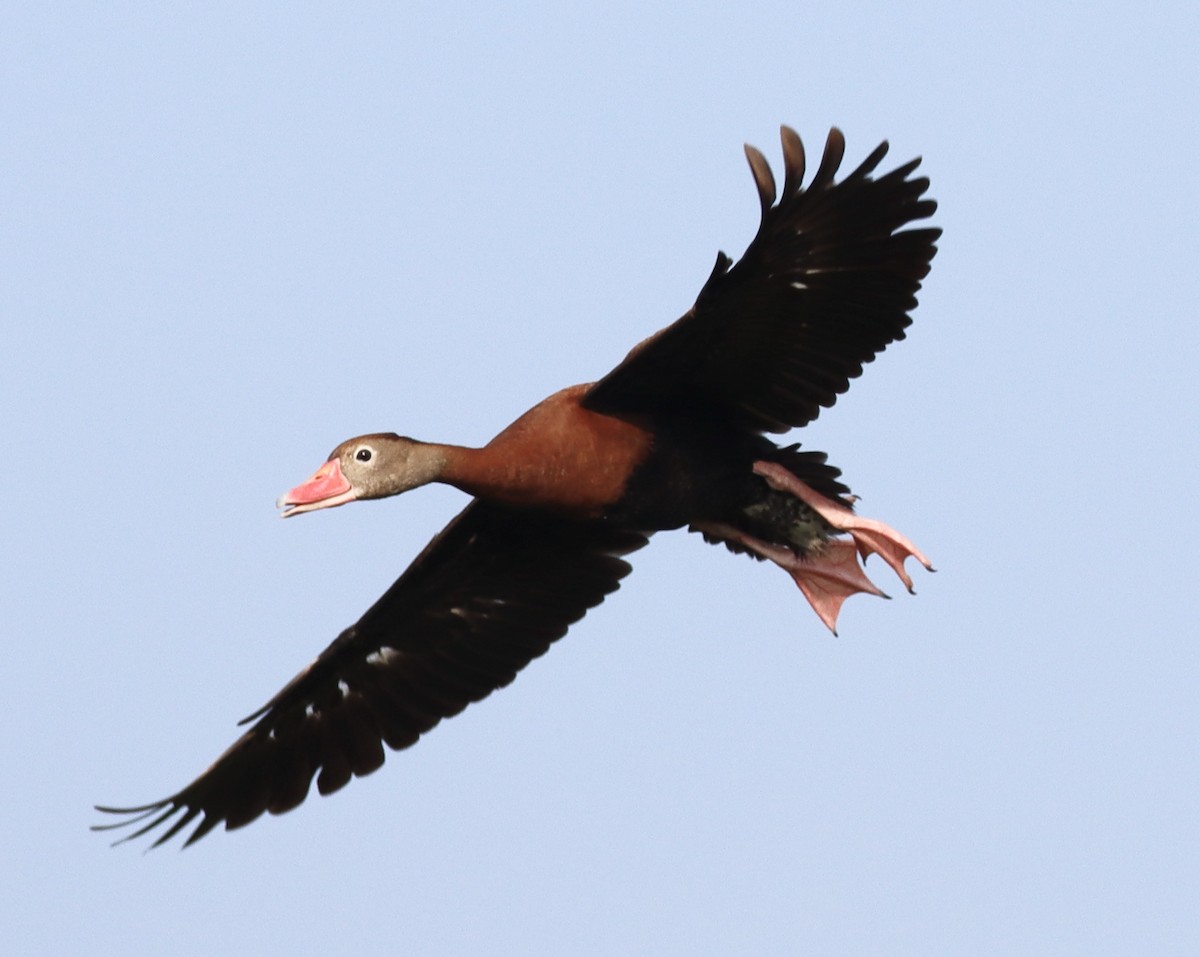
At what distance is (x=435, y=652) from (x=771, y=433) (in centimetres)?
196

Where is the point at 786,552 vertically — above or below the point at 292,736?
below

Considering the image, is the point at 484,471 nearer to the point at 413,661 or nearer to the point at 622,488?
the point at 622,488

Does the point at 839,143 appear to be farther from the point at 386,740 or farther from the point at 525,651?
the point at 386,740

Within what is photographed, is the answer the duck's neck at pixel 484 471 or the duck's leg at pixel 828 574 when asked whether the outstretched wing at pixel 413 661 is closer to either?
the duck's leg at pixel 828 574

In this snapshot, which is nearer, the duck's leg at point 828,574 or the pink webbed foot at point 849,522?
the pink webbed foot at point 849,522

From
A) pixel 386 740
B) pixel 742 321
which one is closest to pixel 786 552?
pixel 742 321

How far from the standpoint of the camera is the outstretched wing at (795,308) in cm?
880

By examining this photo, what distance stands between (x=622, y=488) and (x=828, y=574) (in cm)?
143

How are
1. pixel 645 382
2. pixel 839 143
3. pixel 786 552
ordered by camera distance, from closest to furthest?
pixel 839 143 → pixel 645 382 → pixel 786 552

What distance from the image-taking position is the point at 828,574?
33.1 feet

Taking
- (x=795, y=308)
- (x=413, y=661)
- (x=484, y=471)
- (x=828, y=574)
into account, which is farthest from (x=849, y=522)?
(x=413, y=661)

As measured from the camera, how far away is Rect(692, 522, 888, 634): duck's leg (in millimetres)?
→ 9992

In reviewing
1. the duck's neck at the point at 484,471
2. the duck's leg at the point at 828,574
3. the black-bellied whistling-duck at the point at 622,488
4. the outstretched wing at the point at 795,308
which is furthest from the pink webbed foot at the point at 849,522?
the duck's neck at the point at 484,471

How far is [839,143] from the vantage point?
8.64 meters
